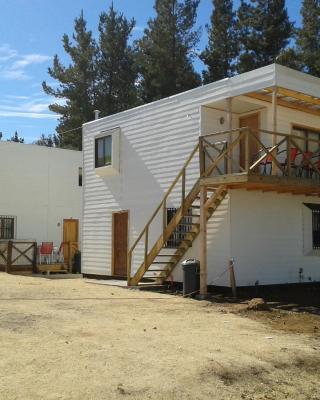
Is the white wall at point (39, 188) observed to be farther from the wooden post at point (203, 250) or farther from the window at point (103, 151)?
the wooden post at point (203, 250)

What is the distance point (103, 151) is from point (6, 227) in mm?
9807

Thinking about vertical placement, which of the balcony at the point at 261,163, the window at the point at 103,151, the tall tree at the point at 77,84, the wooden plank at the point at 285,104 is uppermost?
the tall tree at the point at 77,84

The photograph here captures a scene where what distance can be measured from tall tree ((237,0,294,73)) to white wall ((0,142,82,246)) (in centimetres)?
1234

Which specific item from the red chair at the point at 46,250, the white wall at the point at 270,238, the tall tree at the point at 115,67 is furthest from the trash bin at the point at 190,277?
the tall tree at the point at 115,67

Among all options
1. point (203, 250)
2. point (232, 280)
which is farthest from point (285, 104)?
point (232, 280)

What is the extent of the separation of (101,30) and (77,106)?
5945 mm

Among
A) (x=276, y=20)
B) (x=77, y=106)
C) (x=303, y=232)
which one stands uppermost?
(x=276, y=20)

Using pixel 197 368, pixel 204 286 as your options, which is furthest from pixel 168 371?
pixel 204 286

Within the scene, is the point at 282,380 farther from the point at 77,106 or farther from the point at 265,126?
the point at 77,106

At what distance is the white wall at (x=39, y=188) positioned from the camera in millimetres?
27812

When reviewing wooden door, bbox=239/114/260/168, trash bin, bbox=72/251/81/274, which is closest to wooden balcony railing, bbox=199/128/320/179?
wooden door, bbox=239/114/260/168

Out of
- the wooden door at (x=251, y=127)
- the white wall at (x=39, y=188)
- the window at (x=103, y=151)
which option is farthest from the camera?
the white wall at (x=39, y=188)

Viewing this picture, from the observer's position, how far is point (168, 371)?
261 inches

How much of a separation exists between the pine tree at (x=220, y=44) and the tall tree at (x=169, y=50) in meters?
1.16
